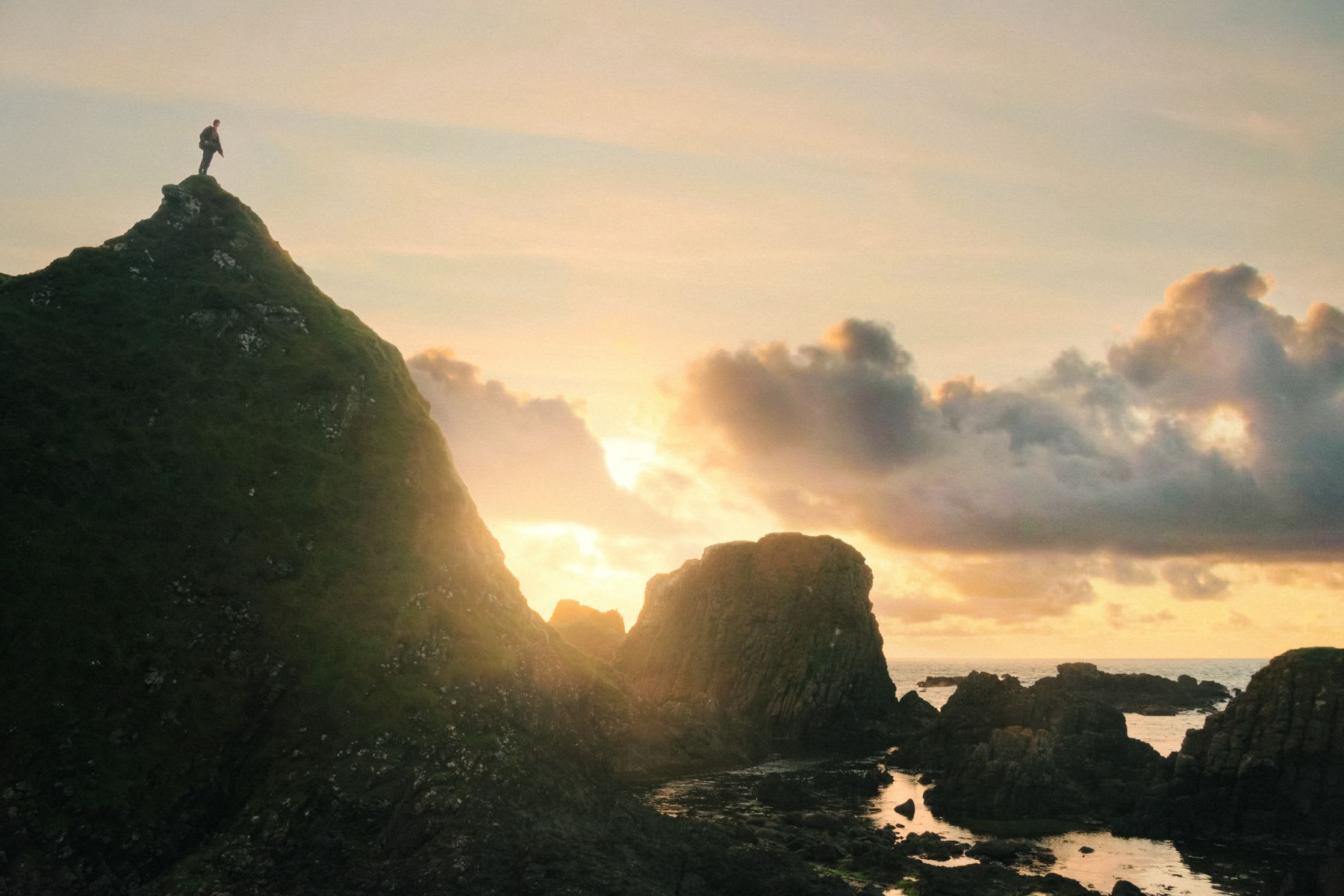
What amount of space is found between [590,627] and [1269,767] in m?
118

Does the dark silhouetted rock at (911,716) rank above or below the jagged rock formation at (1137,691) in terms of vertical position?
below

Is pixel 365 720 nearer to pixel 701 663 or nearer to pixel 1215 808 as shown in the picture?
pixel 1215 808

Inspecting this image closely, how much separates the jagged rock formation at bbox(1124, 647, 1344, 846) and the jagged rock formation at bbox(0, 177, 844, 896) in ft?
123

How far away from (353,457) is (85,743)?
968 inches

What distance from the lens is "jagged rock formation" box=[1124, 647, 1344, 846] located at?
63125mm

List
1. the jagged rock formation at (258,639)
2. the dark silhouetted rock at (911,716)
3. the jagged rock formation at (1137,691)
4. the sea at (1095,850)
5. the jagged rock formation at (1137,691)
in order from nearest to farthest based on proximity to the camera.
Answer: the jagged rock formation at (258,639)
the sea at (1095,850)
the dark silhouetted rock at (911,716)
the jagged rock formation at (1137,691)
the jagged rock formation at (1137,691)

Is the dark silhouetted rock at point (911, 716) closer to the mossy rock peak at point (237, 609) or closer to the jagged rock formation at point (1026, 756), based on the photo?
the jagged rock formation at point (1026, 756)

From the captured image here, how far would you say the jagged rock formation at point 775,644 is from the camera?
410 feet

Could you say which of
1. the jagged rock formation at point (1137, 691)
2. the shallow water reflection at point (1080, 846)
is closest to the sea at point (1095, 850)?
the shallow water reflection at point (1080, 846)

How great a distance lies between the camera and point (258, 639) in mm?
51906

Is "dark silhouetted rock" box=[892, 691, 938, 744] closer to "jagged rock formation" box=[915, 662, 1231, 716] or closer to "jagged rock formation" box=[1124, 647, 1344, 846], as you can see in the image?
"jagged rock formation" box=[915, 662, 1231, 716]

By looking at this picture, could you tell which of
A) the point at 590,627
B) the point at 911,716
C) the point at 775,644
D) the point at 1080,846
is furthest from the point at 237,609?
the point at 590,627

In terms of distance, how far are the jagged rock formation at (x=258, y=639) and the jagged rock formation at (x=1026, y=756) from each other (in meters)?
33.7

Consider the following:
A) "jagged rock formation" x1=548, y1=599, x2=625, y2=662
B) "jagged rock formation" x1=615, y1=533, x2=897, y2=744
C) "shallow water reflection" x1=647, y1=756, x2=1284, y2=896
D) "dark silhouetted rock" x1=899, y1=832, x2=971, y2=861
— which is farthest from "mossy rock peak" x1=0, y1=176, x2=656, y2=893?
"jagged rock formation" x1=548, y1=599, x2=625, y2=662
